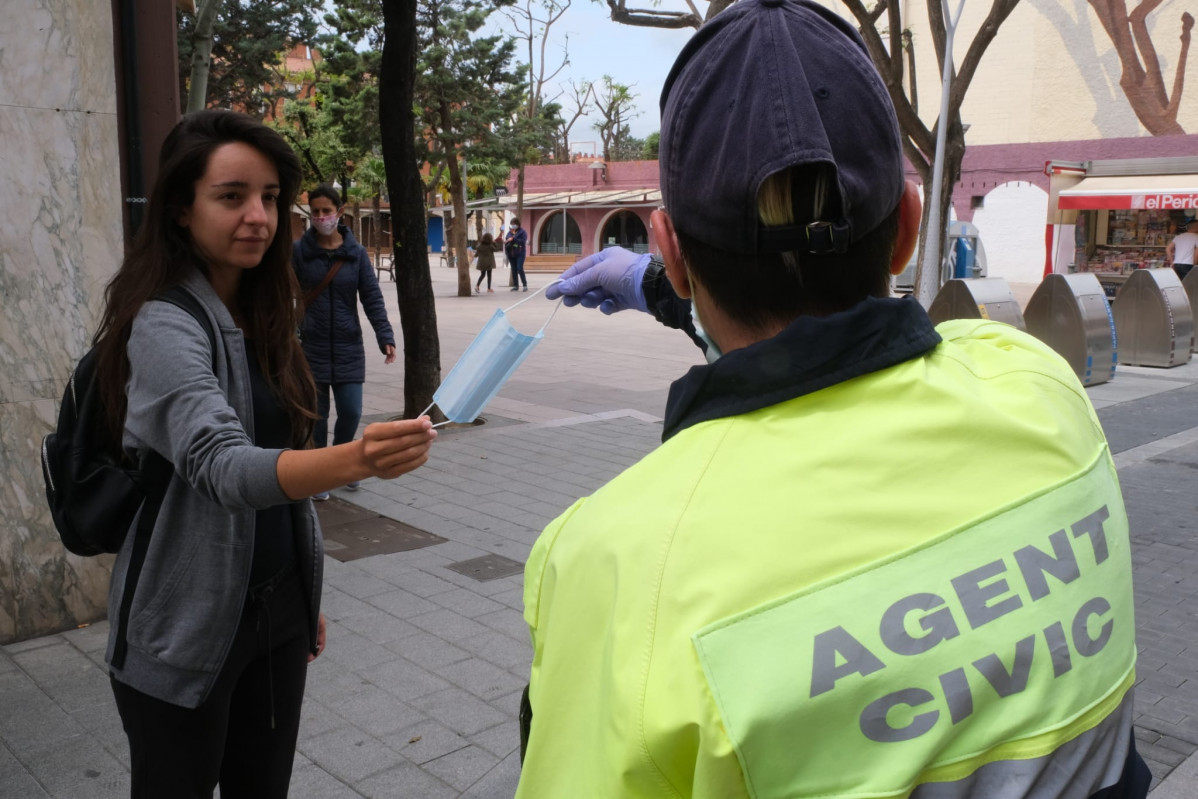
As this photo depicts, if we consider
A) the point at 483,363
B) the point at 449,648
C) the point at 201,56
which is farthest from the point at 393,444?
the point at 201,56

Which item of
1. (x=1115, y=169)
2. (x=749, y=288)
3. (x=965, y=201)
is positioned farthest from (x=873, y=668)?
(x=965, y=201)

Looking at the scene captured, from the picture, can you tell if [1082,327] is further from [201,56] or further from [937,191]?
[201,56]

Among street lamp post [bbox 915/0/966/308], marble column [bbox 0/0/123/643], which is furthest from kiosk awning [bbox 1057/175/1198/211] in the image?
marble column [bbox 0/0/123/643]

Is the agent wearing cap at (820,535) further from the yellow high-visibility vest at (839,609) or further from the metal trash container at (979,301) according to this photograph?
the metal trash container at (979,301)

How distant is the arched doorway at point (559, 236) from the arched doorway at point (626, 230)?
1.38 meters

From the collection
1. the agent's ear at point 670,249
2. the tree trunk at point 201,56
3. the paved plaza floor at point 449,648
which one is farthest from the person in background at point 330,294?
the agent's ear at point 670,249

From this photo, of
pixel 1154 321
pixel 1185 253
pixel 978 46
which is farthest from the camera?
pixel 1185 253

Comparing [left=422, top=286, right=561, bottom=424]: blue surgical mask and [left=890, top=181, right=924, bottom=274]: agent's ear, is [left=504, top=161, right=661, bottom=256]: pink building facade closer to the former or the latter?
[left=422, top=286, right=561, bottom=424]: blue surgical mask

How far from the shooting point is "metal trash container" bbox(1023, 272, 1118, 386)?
11.9 meters

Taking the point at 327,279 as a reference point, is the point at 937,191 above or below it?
above

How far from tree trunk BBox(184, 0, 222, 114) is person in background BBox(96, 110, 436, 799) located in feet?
19.2

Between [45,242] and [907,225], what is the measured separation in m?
3.85

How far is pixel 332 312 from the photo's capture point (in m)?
6.45

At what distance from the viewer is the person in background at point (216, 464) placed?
1764 millimetres
